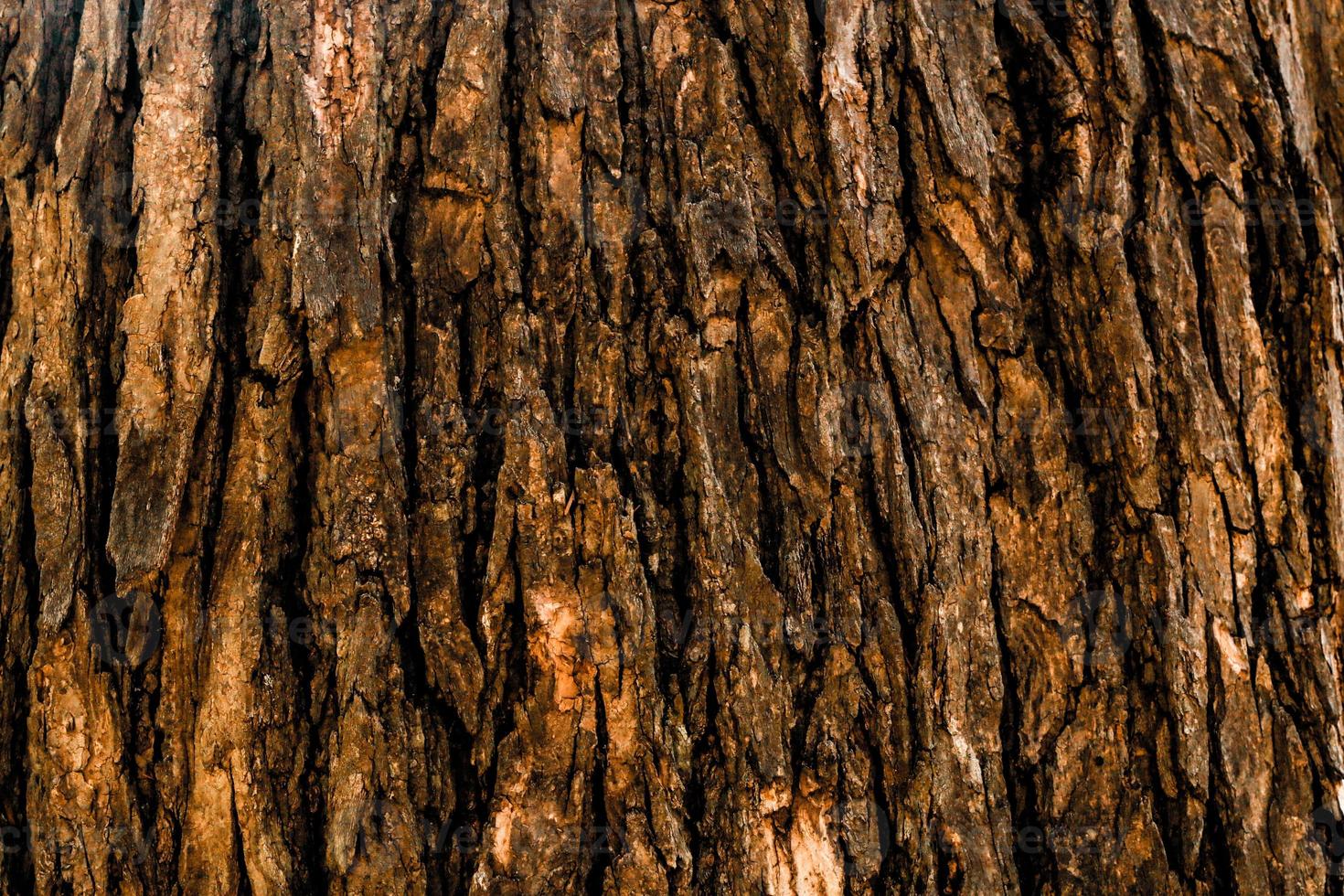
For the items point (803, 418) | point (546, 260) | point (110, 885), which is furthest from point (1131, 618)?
point (110, 885)

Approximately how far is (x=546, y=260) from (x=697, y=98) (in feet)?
1.72

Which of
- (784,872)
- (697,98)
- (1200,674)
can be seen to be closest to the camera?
(784,872)

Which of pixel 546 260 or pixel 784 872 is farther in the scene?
pixel 546 260

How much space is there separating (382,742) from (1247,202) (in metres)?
2.37

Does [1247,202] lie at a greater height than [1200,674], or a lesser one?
greater

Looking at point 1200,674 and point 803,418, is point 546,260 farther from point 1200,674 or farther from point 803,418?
point 1200,674

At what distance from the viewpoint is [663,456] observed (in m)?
2.25

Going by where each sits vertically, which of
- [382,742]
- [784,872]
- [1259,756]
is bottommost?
[784,872]

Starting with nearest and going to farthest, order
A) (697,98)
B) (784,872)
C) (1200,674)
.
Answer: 1. (784,872)
2. (1200,674)
3. (697,98)

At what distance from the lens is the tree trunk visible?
7.00 feet

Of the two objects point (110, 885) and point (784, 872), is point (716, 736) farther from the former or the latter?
point (110, 885)

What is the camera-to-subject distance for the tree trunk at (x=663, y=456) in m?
2.13

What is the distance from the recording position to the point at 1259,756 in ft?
7.41

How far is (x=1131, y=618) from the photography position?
2275 millimetres
